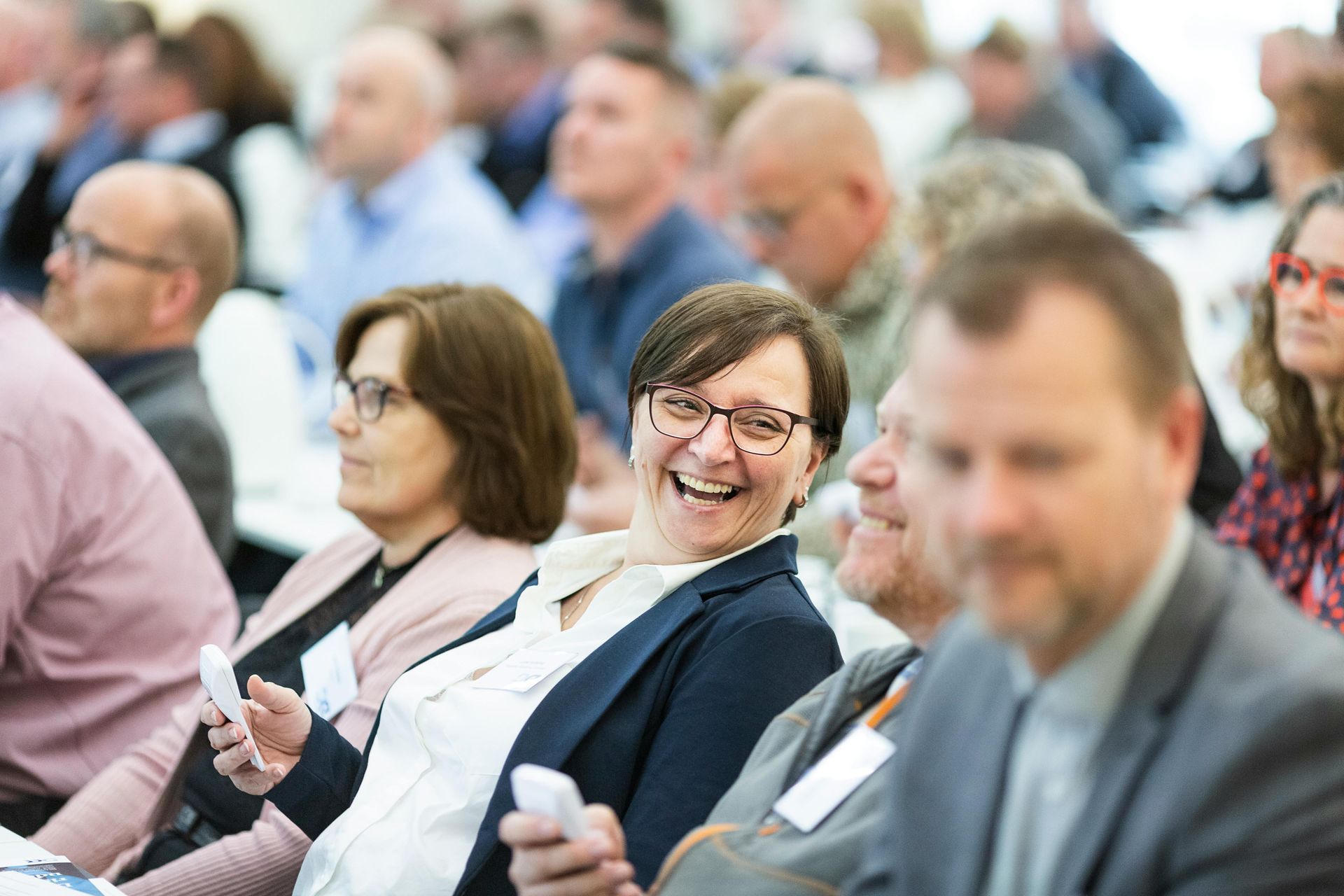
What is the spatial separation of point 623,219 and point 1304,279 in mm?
2529

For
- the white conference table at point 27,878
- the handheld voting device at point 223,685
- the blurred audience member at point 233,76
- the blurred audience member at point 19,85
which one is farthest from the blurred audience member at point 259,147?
the handheld voting device at point 223,685

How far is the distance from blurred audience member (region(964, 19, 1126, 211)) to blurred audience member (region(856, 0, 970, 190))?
0.61 meters

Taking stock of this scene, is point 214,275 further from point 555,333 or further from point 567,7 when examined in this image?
point 567,7

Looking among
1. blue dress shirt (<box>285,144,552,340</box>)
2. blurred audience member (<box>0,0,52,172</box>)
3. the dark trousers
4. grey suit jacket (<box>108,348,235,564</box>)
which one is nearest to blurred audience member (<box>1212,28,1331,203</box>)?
blue dress shirt (<box>285,144,552,340</box>)

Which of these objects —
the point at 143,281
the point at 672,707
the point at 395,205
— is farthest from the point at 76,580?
the point at 395,205

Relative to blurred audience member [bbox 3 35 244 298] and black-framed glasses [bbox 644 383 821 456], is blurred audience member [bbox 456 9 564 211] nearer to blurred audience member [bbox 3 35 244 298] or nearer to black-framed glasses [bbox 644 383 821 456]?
blurred audience member [bbox 3 35 244 298]

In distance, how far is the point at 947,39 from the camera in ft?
37.4

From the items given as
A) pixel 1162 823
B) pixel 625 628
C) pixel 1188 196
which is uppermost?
pixel 1162 823

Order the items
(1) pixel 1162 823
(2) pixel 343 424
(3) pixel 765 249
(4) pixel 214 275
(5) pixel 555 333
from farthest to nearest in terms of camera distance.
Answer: (5) pixel 555 333, (3) pixel 765 249, (4) pixel 214 275, (2) pixel 343 424, (1) pixel 1162 823

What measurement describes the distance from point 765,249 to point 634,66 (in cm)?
97

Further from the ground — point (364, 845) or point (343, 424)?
point (343, 424)

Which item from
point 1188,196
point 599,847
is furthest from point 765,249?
point 1188,196

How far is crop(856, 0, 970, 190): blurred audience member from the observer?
8.38m

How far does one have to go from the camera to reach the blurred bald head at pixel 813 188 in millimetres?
4121
